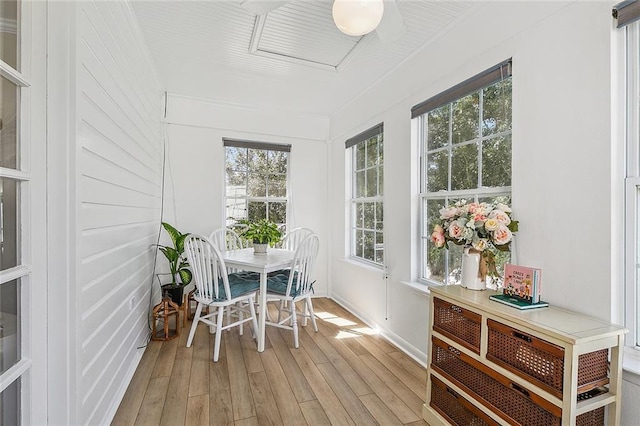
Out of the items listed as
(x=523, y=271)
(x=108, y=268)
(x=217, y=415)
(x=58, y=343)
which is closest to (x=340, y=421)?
(x=217, y=415)

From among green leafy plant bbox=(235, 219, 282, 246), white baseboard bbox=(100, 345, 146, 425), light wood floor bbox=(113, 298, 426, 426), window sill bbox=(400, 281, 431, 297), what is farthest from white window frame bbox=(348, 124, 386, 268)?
white baseboard bbox=(100, 345, 146, 425)

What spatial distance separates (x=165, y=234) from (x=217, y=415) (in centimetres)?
238

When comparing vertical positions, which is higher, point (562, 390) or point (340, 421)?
point (562, 390)

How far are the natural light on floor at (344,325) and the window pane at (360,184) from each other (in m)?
1.47

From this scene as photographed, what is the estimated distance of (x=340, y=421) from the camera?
6.00ft

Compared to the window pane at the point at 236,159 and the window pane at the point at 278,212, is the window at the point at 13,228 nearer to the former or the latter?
the window pane at the point at 236,159

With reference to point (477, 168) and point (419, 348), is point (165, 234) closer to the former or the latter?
point (419, 348)

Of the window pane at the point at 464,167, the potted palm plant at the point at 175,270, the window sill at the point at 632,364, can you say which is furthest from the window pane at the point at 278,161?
the window sill at the point at 632,364

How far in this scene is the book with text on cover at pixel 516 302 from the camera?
1.51 m

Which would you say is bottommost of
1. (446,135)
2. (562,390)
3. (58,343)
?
(562,390)

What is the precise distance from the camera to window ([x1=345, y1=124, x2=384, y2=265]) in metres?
3.36

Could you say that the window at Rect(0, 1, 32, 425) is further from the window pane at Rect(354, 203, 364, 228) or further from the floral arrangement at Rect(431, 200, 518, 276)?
the window pane at Rect(354, 203, 364, 228)

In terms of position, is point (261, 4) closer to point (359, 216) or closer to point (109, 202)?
point (109, 202)

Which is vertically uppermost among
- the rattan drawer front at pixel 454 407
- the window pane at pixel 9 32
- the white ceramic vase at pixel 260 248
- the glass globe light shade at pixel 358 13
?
the glass globe light shade at pixel 358 13
